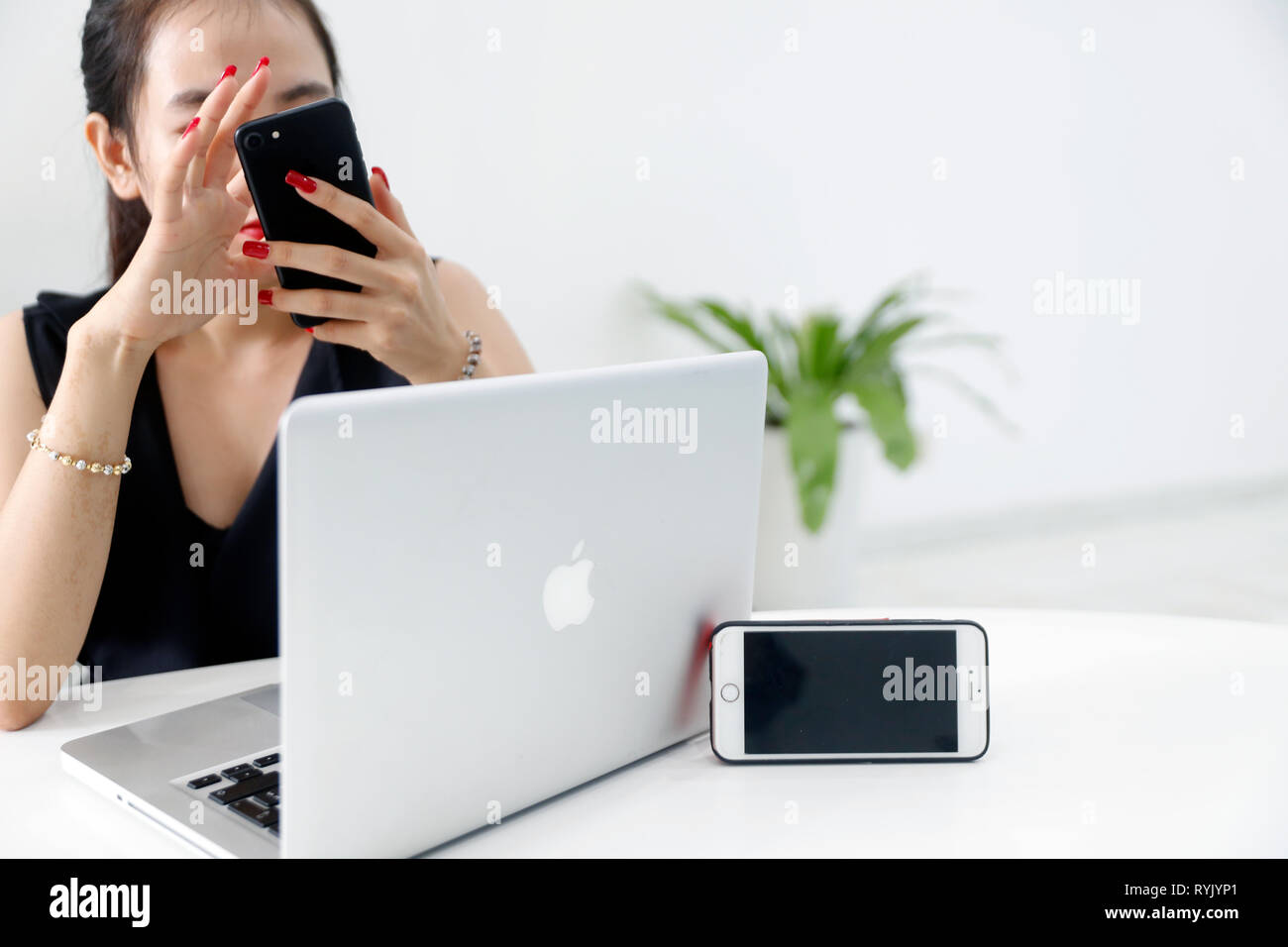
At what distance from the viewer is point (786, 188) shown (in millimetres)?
3176

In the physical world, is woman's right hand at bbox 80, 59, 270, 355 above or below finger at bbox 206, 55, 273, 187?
below

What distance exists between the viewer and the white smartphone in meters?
0.77

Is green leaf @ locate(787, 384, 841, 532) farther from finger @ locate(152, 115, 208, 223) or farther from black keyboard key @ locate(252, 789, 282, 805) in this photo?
black keyboard key @ locate(252, 789, 282, 805)

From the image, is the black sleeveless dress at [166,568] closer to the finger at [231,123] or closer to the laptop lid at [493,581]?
the finger at [231,123]

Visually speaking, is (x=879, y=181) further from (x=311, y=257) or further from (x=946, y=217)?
(x=311, y=257)

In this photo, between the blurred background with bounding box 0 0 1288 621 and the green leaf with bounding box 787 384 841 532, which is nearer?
the green leaf with bounding box 787 384 841 532

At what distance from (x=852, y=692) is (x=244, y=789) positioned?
16.8 inches

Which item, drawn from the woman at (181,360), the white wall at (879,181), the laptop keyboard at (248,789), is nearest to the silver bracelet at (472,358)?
the woman at (181,360)

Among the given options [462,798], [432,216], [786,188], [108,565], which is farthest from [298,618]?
[786,188]

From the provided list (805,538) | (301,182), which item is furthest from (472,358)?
(805,538)

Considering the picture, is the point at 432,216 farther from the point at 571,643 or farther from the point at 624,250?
the point at 571,643

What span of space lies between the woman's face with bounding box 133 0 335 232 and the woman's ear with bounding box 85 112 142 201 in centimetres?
7

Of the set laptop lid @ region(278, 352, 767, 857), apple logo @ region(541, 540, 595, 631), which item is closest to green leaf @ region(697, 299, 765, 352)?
laptop lid @ region(278, 352, 767, 857)
